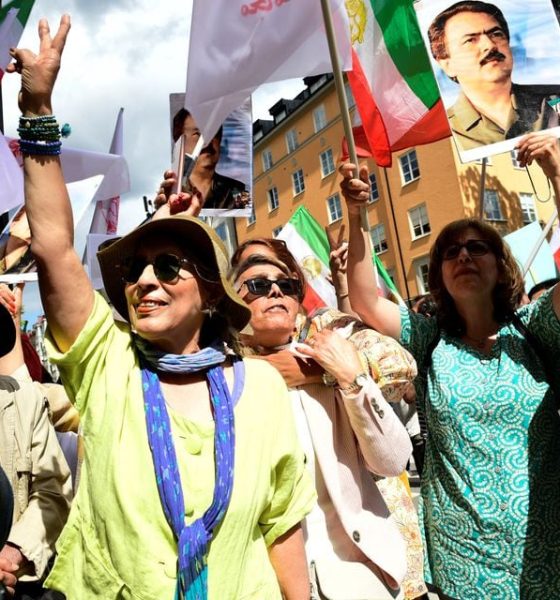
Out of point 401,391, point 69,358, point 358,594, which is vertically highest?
point 69,358

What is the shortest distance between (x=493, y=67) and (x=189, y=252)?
2848 mm

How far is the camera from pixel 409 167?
2625cm

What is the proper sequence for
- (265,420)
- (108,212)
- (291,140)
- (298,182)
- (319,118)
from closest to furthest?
1. (265,420)
2. (108,212)
3. (319,118)
4. (298,182)
5. (291,140)

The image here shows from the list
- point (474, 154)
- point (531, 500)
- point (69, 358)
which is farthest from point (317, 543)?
point (474, 154)

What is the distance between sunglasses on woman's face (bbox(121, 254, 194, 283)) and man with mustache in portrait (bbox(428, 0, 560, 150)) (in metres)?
2.48

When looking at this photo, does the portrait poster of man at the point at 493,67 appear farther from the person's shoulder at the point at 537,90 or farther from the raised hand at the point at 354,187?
the raised hand at the point at 354,187

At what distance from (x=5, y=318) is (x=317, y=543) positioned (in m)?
1.16

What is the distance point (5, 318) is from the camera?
1689 mm

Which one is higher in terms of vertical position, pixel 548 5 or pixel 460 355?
pixel 548 5

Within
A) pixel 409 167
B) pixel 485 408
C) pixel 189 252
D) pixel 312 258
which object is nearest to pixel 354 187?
pixel 189 252

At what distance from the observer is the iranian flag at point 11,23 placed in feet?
16.0

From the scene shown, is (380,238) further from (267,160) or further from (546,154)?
(546,154)

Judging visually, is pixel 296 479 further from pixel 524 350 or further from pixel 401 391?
pixel 524 350

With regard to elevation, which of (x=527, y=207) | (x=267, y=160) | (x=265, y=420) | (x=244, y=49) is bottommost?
(x=265, y=420)
